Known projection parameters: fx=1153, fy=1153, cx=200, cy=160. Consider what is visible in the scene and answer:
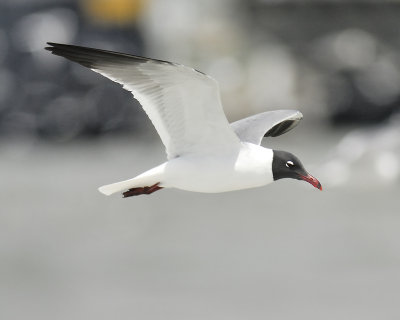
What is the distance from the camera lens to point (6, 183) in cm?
1579

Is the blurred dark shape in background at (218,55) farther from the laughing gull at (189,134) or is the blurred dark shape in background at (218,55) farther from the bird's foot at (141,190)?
the laughing gull at (189,134)

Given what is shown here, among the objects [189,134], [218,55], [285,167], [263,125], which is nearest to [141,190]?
[189,134]

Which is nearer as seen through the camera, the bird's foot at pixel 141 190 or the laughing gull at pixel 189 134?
the laughing gull at pixel 189 134

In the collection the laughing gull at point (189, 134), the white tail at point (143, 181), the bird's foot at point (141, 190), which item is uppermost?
the laughing gull at point (189, 134)

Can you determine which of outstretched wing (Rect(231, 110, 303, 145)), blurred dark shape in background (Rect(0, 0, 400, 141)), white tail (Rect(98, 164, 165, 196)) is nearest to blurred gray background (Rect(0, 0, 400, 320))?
blurred dark shape in background (Rect(0, 0, 400, 141))

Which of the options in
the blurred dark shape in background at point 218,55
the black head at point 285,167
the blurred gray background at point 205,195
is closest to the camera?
the black head at point 285,167

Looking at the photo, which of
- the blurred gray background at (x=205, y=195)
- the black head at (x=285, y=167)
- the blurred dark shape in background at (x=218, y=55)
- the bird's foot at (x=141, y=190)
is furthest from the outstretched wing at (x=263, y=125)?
the blurred dark shape in background at (x=218, y=55)

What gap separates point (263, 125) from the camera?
20.4 ft

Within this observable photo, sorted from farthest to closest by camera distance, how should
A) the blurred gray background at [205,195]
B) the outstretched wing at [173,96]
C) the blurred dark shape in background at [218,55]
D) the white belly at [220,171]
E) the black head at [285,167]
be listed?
the blurred dark shape in background at [218,55] → the blurred gray background at [205,195] → the black head at [285,167] → the white belly at [220,171] → the outstretched wing at [173,96]

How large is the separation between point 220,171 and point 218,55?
14046mm

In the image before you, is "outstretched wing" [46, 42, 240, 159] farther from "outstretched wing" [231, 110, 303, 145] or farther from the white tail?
"outstretched wing" [231, 110, 303, 145]

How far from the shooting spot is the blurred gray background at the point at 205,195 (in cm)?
1094

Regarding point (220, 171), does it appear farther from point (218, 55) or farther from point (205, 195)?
point (218, 55)

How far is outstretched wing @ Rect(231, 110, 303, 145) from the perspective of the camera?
6.13 metres
